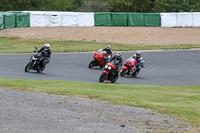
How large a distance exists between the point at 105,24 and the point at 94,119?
4850 centimetres

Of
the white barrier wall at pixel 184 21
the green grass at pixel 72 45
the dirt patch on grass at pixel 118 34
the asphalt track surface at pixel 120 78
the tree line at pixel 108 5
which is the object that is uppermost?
the tree line at pixel 108 5

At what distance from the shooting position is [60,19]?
56.6m

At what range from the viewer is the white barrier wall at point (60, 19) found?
5493 centimetres

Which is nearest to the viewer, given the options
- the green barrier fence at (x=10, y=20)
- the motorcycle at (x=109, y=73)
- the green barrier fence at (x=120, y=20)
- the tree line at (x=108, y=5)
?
the motorcycle at (x=109, y=73)

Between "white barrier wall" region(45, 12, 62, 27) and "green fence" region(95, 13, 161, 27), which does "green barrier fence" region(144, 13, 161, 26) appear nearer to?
"green fence" region(95, 13, 161, 27)

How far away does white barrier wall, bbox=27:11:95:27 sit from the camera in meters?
54.9

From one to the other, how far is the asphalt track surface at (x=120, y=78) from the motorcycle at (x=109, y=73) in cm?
40

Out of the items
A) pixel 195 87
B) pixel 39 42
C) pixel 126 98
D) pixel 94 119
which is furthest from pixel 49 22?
pixel 94 119

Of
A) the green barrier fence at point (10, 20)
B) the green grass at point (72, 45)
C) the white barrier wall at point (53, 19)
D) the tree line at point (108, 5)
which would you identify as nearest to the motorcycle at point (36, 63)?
the green grass at point (72, 45)

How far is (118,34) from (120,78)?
94.1 feet

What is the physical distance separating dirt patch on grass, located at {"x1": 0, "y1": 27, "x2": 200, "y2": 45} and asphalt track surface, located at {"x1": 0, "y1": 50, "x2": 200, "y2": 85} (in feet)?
36.9

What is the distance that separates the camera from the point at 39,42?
4572 cm

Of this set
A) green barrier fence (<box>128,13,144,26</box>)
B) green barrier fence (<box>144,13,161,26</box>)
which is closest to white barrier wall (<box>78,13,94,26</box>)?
green barrier fence (<box>128,13,144,26</box>)

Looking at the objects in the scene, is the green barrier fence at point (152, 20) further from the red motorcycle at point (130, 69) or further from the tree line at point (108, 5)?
the red motorcycle at point (130, 69)
